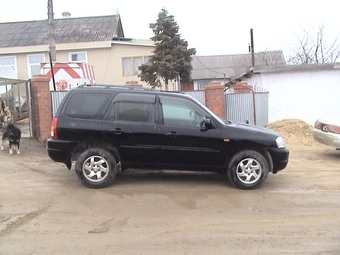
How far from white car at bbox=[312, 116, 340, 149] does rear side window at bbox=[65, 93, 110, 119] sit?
18.6ft

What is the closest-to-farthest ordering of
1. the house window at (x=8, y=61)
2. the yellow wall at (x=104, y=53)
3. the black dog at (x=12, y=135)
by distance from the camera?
the black dog at (x=12, y=135) < the yellow wall at (x=104, y=53) < the house window at (x=8, y=61)

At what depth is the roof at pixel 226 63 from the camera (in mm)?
38594

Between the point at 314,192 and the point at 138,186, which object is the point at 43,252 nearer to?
the point at 138,186

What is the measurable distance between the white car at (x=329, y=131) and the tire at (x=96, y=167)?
18.2 feet

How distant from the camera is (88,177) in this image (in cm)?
619

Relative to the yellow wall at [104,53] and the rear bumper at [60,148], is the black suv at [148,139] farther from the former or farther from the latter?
the yellow wall at [104,53]

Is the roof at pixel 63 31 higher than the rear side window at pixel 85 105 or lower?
higher

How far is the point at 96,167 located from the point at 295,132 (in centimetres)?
896

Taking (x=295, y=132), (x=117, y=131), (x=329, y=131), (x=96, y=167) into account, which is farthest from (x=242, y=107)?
(x=96, y=167)

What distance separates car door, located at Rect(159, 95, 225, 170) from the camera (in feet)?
20.4

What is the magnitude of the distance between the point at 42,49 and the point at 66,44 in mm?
1610

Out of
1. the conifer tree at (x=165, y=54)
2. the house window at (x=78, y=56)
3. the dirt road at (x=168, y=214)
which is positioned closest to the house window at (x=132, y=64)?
the conifer tree at (x=165, y=54)

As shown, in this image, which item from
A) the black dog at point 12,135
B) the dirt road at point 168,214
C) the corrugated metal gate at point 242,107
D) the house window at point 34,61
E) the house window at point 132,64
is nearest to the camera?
the dirt road at point 168,214

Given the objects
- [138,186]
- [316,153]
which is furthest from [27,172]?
[316,153]
